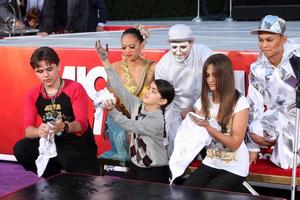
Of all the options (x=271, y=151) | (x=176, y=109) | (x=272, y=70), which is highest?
(x=272, y=70)

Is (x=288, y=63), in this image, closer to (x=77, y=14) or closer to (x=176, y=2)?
(x=77, y=14)

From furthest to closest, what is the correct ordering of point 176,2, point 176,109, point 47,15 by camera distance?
point 176,2, point 47,15, point 176,109

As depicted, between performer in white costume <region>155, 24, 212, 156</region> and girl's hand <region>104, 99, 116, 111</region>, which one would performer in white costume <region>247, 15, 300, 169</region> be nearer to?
performer in white costume <region>155, 24, 212, 156</region>

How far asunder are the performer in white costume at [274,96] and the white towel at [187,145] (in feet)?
1.12

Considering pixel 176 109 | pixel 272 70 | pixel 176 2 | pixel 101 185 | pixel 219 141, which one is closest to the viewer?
pixel 101 185

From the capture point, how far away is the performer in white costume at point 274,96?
3.60 m

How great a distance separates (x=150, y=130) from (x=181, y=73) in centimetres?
47

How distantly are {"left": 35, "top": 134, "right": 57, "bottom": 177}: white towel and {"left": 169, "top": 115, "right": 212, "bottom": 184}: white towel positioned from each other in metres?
0.74

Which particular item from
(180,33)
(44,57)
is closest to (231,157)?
(180,33)

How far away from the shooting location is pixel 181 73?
394cm

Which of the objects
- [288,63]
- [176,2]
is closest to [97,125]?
[288,63]

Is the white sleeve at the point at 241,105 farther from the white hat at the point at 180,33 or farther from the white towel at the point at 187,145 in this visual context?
the white hat at the point at 180,33

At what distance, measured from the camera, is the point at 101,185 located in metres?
3.04

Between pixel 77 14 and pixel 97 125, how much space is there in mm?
2844
